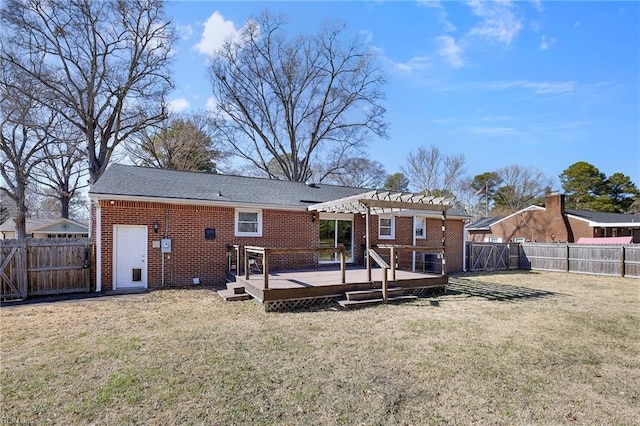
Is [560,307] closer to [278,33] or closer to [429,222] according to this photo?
[429,222]

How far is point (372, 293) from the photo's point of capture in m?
8.50

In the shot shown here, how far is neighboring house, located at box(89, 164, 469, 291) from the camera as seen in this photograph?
32.7ft

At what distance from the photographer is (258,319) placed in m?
6.86

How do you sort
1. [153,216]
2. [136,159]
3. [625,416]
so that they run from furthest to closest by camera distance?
[136,159] → [153,216] → [625,416]

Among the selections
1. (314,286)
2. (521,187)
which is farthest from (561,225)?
(314,286)

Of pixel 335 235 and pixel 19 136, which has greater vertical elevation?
pixel 19 136

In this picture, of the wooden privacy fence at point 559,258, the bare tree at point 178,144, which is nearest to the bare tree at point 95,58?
the bare tree at point 178,144

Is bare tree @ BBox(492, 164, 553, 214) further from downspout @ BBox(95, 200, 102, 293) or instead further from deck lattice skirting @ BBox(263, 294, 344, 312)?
downspout @ BBox(95, 200, 102, 293)

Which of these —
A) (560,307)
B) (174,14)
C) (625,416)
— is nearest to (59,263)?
(625,416)

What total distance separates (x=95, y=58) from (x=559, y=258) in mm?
27599

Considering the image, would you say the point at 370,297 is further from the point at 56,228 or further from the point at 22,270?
the point at 56,228

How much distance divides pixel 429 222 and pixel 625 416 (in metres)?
Answer: 13.0

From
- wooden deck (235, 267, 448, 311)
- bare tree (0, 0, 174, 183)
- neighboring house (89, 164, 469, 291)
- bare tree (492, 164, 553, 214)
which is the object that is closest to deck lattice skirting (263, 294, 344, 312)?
wooden deck (235, 267, 448, 311)

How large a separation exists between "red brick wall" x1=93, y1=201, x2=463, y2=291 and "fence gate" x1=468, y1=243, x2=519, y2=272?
931 cm
